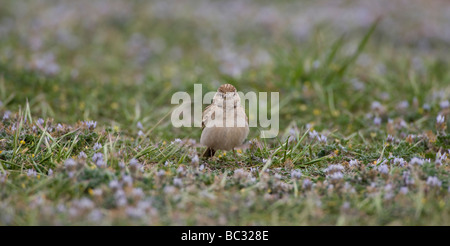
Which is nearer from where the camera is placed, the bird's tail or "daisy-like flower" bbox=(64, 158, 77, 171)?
"daisy-like flower" bbox=(64, 158, 77, 171)

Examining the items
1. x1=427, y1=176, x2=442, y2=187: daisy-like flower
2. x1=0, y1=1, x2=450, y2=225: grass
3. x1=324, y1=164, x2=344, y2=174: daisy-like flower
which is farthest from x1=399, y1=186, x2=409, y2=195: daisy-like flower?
x1=324, y1=164, x2=344, y2=174: daisy-like flower

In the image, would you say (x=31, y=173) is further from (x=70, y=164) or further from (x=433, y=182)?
(x=433, y=182)

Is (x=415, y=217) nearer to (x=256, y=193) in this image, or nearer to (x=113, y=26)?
(x=256, y=193)

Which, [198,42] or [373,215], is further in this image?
[198,42]

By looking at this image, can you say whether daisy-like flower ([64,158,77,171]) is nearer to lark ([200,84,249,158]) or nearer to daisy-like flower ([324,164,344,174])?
lark ([200,84,249,158])

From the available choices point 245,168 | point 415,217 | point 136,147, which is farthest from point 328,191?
point 136,147
